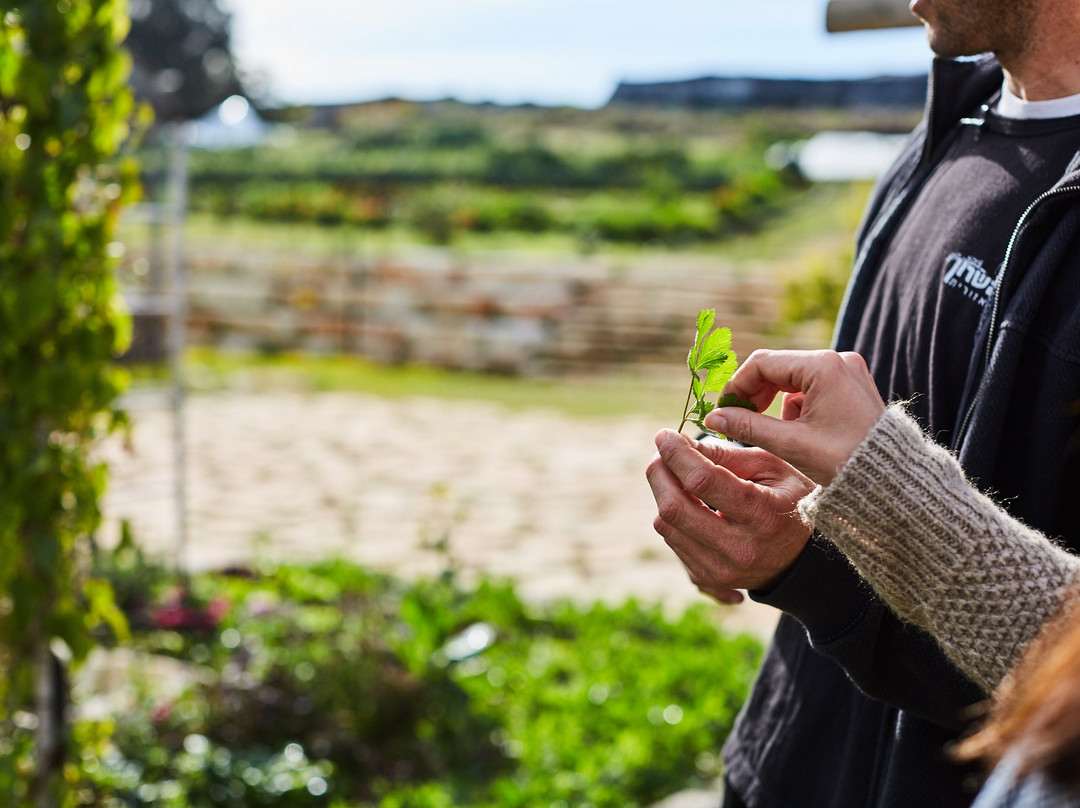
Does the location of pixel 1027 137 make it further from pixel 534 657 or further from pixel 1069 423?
pixel 534 657

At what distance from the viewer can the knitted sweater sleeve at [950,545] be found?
0.89 meters

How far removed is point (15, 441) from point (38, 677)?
533 millimetres

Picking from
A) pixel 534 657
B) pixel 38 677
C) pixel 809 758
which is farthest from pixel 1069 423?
pixel 534 657

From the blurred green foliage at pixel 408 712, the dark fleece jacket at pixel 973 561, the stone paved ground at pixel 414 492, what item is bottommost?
the stone paved ground at pixel 414 492

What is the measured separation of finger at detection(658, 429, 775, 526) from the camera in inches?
40.6

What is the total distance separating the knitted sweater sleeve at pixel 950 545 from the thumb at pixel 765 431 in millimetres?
44

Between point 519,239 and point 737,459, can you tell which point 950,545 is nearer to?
point 737,459

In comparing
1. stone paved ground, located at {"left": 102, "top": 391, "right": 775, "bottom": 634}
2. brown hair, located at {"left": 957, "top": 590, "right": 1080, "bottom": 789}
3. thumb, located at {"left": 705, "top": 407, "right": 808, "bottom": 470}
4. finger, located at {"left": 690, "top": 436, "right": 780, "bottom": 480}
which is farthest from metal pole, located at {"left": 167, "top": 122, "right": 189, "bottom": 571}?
brown hair, located at {"left": 957, "top": 590, "right": 1080, "bottom": 789}

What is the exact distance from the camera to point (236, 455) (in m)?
7.61

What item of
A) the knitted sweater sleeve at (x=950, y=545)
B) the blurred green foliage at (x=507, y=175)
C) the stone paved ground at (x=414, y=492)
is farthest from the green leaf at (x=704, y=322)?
the blurred green foliage at (x=507, y=175)

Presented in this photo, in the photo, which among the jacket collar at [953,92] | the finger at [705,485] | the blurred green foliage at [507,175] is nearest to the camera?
the finger at [705,485]

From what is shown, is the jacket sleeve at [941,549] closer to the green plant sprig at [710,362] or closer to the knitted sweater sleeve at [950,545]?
the knitted sweater sleeve at [950,545]

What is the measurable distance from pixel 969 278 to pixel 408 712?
260 centimetres

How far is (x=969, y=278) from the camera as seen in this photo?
45.8 inches
